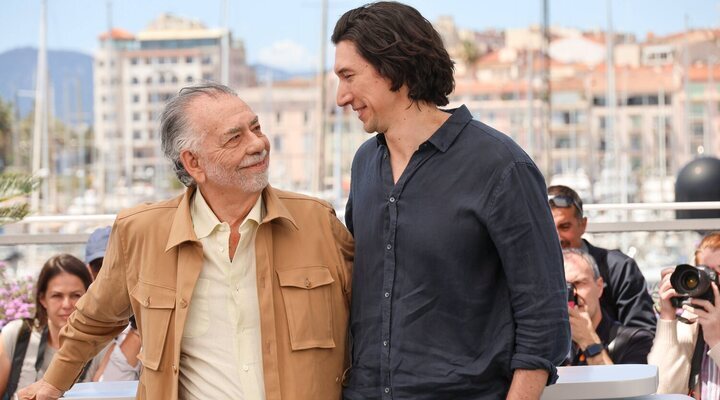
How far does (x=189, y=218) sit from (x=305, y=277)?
0.31 meters

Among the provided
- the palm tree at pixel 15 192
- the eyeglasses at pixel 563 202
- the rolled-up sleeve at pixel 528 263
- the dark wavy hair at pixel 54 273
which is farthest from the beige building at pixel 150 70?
the rolled-up sleeve at pixel 528 263

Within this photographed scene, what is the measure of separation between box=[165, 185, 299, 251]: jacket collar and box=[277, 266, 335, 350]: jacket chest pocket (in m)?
0.13

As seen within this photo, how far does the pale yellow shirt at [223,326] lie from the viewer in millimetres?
2695

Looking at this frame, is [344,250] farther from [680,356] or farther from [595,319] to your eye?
[595,319]

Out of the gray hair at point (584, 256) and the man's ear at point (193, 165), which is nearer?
the man's ear at point (193, 165)

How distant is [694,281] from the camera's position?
12.0 feet

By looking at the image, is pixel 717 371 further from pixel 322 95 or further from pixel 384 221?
pixel 322 95

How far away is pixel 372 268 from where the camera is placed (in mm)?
2609

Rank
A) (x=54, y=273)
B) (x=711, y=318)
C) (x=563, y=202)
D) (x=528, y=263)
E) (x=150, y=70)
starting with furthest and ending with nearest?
(x=150, y=70) < (x=563, y=202) < (x=54, y=273) < (x=711, y=318) < (x=528, y=263)

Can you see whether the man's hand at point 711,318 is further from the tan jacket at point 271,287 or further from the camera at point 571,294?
the tan jacket at point 271,287

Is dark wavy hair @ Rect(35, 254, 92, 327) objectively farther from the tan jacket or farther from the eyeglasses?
the eyeglasses

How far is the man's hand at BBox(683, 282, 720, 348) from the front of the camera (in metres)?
Answer: 3.59

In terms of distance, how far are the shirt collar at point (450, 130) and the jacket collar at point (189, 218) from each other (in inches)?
16.9

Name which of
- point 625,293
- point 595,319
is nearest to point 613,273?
point 625,293
